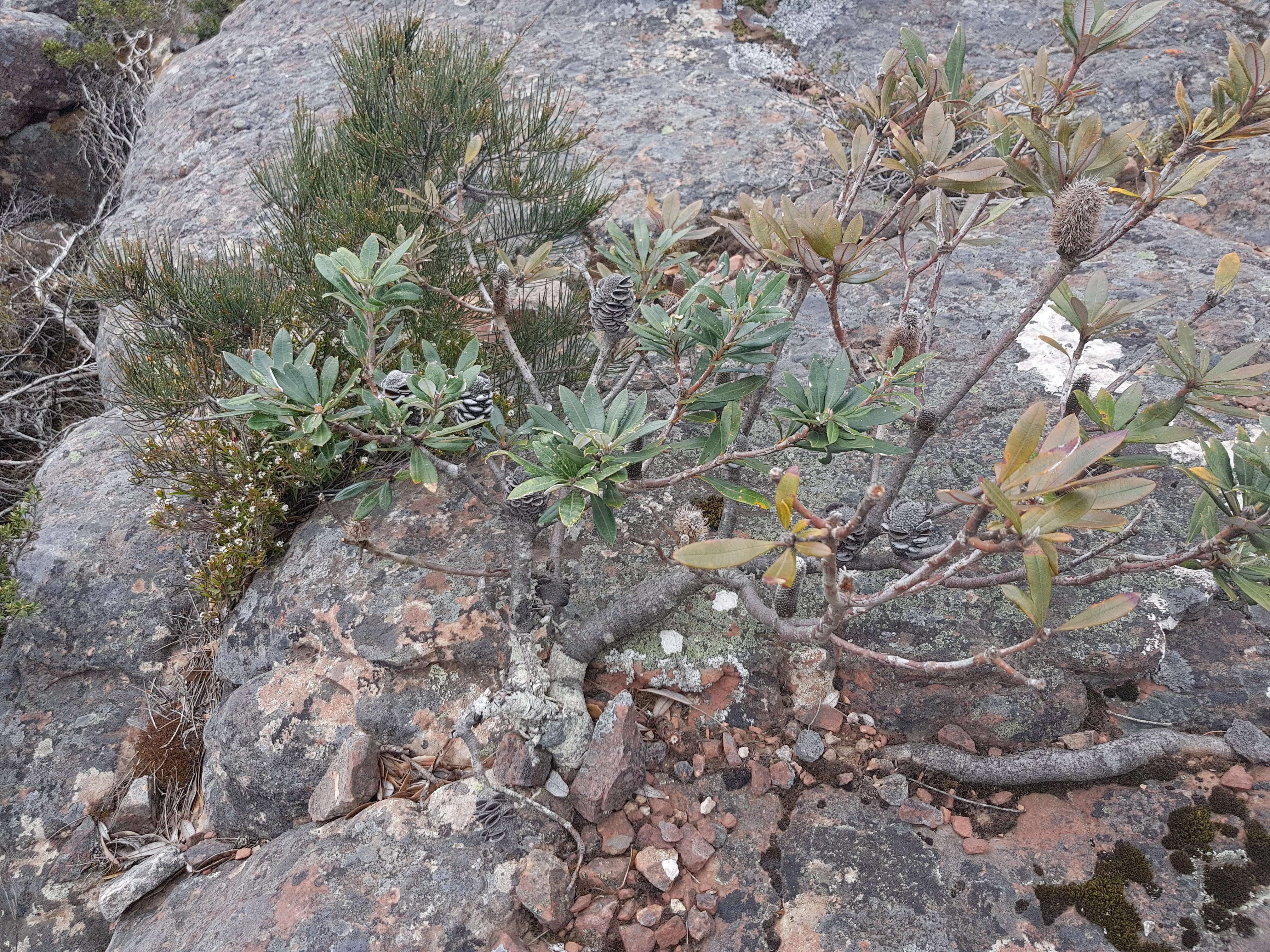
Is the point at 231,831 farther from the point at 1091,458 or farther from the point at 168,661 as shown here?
the point at 1091,458

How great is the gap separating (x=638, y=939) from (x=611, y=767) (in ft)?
1.24

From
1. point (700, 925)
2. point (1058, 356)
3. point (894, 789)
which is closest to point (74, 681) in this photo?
point (700, 925)

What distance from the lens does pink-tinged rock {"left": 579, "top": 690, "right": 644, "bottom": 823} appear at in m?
1.81

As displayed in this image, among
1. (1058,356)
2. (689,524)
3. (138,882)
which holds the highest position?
(1058,356)

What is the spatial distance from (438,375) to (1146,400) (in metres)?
2.32

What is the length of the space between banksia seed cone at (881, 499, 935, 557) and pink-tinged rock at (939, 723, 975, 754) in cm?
50

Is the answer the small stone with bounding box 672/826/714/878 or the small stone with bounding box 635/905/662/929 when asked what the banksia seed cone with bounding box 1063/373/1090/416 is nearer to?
the small stone with bounding box 672/826/714/878

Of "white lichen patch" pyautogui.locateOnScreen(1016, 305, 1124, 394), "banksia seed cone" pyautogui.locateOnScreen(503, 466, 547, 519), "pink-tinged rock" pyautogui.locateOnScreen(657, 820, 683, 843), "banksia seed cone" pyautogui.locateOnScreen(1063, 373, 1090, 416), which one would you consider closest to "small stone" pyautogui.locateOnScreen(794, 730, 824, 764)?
"pink-tinged rock" pyautogui.locateOnScreen(657, 820, 683, 843)

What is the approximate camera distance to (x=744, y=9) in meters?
5.13

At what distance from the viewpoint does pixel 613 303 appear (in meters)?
1.86

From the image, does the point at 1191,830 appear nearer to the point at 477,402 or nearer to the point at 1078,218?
the point at 1078,218

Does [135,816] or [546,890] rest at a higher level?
[546,890]

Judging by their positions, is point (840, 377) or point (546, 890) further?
point (546, 890)

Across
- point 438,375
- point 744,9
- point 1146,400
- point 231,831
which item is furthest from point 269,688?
point 744,9
